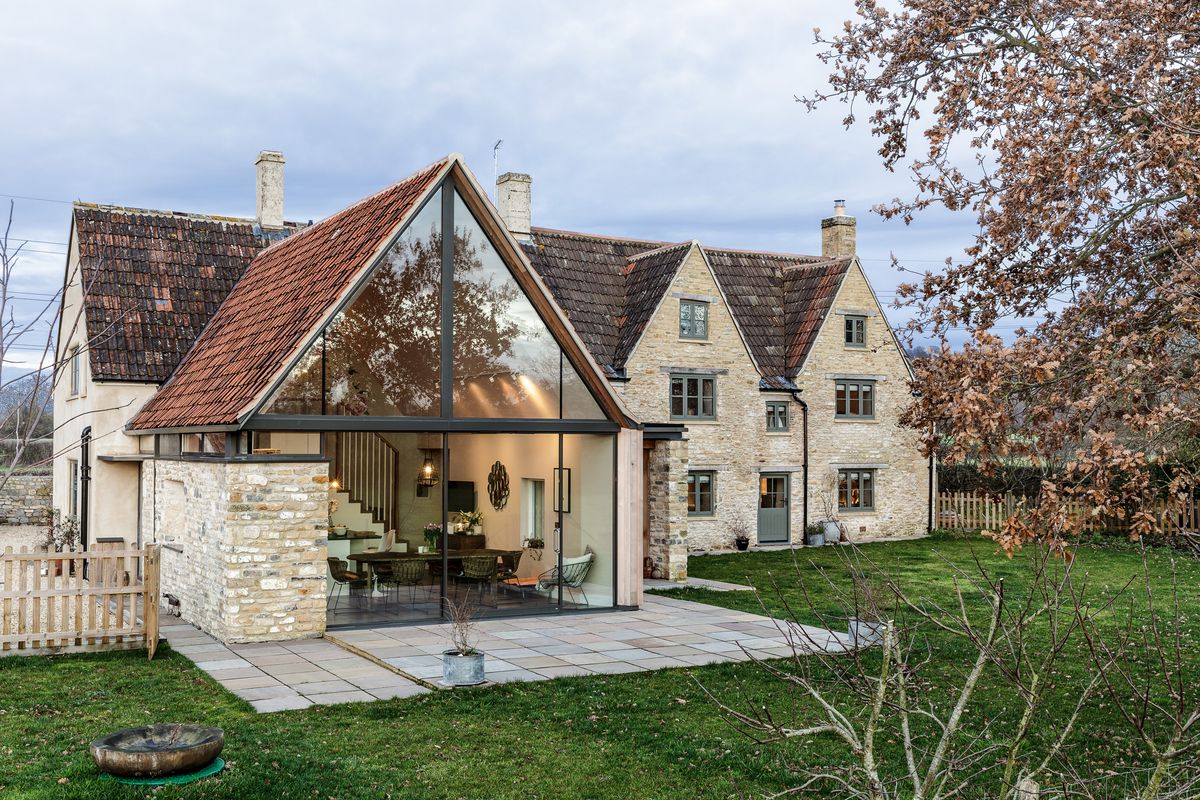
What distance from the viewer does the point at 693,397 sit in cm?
2827

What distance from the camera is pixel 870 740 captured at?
4621 millimetres

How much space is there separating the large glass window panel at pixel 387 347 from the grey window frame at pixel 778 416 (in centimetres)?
1532

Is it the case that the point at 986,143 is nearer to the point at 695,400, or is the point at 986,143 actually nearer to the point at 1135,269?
the point at 1135,269

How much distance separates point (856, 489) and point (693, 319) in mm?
7280

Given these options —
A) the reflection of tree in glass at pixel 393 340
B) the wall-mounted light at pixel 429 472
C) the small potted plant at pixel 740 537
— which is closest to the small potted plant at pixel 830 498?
the small potted plant at pixel 740 537

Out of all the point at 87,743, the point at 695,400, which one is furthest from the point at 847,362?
the point at 87,743

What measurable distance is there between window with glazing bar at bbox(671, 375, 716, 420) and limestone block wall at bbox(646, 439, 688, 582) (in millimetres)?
6304

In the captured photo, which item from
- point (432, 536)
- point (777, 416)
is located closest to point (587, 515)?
point (432, 536)

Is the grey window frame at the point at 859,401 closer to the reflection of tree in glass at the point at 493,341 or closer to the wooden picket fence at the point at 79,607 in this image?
the reflection of tree in glass at the point at 493,341

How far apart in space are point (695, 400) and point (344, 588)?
14.2 m

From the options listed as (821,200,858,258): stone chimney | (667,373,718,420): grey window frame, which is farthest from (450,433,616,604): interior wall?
(821,200,858,258): stone chimney

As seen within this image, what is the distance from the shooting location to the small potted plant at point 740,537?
28.3 m

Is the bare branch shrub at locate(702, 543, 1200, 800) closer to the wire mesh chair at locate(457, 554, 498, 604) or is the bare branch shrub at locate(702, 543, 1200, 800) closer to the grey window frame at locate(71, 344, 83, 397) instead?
the wire mesh chair at locate(457, 554, 498, 604)

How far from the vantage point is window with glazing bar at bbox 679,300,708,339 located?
91.6 feet
